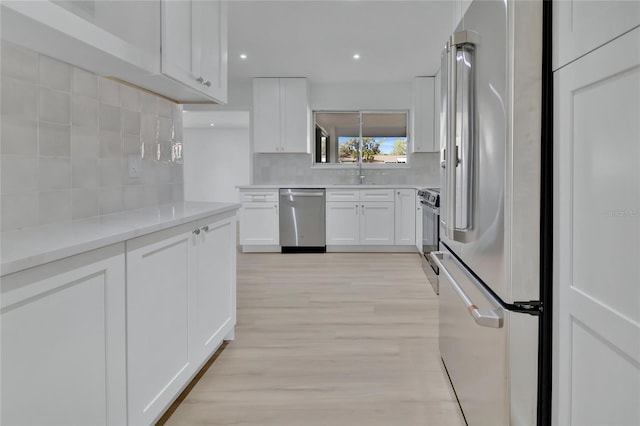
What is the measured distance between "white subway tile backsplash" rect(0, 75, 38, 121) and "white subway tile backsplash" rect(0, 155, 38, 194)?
0.14m

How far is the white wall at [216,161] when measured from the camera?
430 inches

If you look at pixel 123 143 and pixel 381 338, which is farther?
pixel 381 338

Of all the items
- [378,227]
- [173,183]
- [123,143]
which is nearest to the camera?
[123,143]

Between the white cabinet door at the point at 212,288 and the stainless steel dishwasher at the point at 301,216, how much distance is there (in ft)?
10.5

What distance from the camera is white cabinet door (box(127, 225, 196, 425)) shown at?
4.47 ft

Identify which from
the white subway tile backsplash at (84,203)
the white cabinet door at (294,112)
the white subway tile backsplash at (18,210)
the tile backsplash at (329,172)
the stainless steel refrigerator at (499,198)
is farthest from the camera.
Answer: the tile backsplash at (329,172)

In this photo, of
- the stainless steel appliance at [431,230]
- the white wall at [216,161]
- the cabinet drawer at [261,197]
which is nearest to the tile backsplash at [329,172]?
the cabinet drawer at [261,197]

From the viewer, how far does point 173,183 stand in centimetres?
258

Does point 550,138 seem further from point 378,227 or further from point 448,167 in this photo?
point 378,227

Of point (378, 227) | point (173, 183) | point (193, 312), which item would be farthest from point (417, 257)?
point (193, 312)

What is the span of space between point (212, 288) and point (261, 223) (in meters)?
3.60

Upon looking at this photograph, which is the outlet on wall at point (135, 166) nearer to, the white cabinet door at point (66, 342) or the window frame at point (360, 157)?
the white cabinet door at point (66, 342)

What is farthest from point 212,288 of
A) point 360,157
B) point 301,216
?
point 360,157
